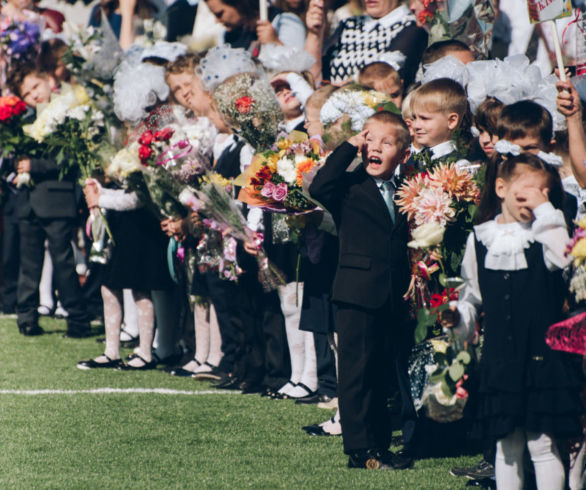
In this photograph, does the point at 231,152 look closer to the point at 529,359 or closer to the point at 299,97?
the point at 299,97

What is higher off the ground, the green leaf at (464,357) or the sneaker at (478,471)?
the green leaf at (464,357)

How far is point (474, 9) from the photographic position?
7.11m

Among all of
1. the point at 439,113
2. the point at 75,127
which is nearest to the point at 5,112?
the point at 75,127

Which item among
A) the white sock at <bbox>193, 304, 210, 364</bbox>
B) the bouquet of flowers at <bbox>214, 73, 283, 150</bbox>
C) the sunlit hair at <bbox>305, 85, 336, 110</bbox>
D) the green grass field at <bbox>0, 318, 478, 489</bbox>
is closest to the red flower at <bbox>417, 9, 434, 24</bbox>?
the sunlit hair at <bbox>305, 85, 336, 110</bbox>

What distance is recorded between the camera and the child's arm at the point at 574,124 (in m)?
4.83

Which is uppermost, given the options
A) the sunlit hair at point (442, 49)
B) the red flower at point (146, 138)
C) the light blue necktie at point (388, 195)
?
the sunlit hair at point (442, 49)

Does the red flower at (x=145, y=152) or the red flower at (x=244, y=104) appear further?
the red flower at (x=145, y=152)

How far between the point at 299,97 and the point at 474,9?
1.37 metres

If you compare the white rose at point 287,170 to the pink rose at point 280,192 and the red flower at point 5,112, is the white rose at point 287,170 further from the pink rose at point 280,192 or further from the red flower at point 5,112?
the red flower at point 5,112

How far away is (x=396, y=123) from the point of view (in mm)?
5414

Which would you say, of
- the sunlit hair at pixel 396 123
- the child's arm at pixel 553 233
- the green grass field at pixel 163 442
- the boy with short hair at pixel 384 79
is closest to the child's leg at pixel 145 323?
the green grass field at pixel 163 442

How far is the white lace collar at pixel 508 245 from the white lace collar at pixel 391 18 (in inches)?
154

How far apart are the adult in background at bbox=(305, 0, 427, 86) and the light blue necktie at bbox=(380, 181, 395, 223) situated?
233 centimetres

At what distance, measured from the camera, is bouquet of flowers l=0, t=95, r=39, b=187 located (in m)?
9.48
